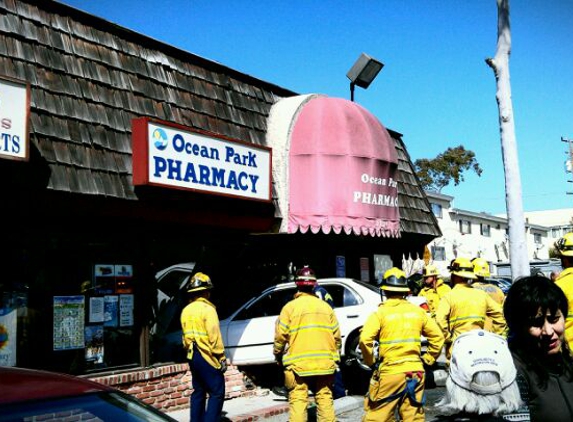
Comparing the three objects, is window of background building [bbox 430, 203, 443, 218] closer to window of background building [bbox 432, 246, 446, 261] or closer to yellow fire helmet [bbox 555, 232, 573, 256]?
window of background building [bbox 432, 246, 446, 261]

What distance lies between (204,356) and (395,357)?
2.53 metres

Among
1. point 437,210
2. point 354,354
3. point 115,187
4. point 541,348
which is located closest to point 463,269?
point 354,354

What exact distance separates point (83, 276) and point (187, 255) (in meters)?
1.96

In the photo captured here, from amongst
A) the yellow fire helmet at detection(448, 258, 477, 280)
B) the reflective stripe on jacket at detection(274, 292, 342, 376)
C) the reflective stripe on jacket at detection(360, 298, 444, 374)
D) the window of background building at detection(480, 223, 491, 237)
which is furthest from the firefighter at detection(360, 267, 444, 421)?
the window of background building at detection(480, 223, 491, 237)

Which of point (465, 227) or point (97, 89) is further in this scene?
point (465, 227)

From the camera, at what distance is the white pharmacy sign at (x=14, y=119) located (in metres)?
7.12

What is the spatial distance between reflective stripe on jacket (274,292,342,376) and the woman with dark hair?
13.7 ft

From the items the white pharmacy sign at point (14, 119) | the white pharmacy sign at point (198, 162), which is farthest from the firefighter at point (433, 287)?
the white pharmacy sign at point (14, 119)

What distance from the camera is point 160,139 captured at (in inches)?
349

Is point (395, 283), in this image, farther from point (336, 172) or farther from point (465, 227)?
point (465, 227)

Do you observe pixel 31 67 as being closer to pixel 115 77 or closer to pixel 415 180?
pixel 115 77

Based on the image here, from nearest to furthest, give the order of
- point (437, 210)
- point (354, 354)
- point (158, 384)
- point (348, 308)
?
point (158, 384) < point (354, 354) < point (348, 308) < point (437, 210)

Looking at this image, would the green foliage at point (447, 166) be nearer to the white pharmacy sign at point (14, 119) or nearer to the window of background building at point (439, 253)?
→ the window of background building at point (439, 253)

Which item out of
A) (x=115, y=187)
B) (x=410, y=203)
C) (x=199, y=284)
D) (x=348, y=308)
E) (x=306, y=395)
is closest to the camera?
(x=306, y=395)
